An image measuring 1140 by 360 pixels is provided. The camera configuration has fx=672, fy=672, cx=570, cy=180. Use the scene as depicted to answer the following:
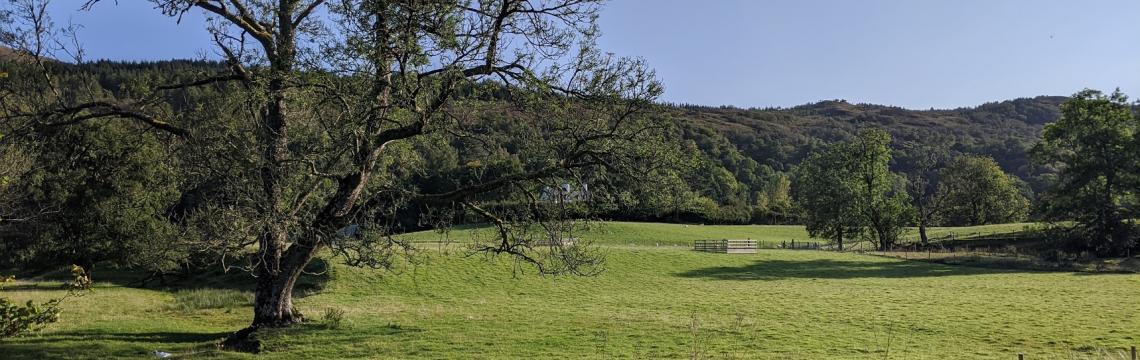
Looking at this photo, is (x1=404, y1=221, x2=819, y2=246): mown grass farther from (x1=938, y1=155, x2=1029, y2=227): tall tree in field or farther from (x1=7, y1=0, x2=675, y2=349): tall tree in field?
(x1=7, y1=0, x2=675, y2=349): tall tree in field

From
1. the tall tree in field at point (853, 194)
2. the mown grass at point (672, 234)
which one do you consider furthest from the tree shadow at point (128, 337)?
the tall tree in field at point (853, 194)

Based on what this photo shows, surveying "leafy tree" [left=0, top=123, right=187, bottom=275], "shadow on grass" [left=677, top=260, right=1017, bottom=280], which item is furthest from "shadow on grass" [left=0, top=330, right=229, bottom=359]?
"shadow on grass" [left=677, top=260, right=1017, bottom=280]

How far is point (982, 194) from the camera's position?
86.4 meters

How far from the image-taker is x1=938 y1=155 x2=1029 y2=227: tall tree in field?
278 feet

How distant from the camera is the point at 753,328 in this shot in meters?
17.0

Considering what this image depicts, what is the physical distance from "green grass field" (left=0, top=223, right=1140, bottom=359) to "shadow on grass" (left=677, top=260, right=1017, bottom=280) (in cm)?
35

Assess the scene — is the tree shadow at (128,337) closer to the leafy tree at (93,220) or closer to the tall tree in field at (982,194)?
the leafy tree at (93,220)

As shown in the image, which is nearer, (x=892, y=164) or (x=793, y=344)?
(x=793, y=344)

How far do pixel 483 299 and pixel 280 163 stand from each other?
14649mm

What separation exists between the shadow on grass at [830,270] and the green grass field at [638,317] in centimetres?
35

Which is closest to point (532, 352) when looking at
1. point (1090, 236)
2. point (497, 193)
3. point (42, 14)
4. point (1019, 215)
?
point (497, 193)

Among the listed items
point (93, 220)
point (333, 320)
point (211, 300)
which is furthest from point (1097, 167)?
point (93, 220)

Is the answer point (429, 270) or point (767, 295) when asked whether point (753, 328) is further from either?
point (429, 270)

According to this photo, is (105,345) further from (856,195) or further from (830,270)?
(856,195)
